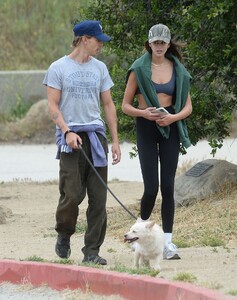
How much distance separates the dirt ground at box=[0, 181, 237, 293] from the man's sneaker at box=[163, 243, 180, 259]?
0.19 feet

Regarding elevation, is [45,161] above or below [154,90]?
below

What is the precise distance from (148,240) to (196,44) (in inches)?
111

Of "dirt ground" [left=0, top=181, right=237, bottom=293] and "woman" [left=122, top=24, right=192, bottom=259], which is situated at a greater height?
"woman" [left=122, top=24, right=192, bottom=259]

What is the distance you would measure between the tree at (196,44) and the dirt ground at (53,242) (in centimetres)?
124

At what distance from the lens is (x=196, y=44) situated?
1039 centimetres

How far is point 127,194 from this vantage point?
45.1 ft

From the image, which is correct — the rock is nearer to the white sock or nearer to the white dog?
the white sock

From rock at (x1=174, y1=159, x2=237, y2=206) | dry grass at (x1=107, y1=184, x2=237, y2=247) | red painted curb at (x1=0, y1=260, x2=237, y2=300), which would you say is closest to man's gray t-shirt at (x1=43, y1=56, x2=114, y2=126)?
red painted curb at (x1=0, y1=260, x2=237, y2=300)

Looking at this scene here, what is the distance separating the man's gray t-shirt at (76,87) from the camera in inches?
327

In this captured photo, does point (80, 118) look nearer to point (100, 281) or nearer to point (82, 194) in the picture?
point (82, 194)

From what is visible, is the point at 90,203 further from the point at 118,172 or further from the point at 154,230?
the point at 118,172

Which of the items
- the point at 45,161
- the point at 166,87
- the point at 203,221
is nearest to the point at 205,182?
the point at 203,221

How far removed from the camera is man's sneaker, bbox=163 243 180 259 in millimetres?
8562

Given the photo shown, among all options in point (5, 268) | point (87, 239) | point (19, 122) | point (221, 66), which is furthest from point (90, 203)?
point (19, 122)
